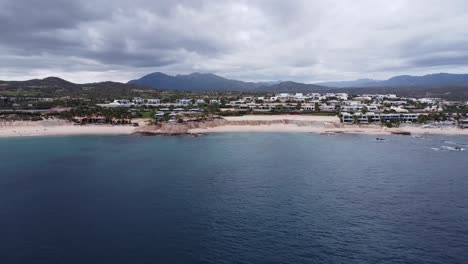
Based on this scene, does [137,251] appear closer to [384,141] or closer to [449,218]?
[449,218]

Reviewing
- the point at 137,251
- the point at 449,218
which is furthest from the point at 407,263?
the point at 137,251

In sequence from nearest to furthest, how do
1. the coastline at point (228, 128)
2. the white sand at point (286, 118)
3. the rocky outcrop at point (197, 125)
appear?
1. the rocky outcrop at point (197, 125)
2. the coastline at point (228, 128)
3. the white sand at point (286, 118)

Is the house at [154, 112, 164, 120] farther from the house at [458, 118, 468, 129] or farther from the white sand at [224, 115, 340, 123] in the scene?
the house at [458, 118, 468, 129]

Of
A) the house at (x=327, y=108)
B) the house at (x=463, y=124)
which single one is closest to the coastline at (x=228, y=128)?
the house at (x=463, y=124)

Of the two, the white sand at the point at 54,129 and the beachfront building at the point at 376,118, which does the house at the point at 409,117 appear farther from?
the white sand at the point at 54,129

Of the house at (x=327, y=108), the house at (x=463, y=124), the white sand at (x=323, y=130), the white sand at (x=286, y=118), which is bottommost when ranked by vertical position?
the white sand at (x=323, y=130)
